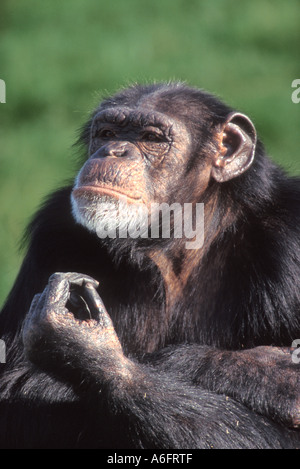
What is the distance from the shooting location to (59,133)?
39.1 ft

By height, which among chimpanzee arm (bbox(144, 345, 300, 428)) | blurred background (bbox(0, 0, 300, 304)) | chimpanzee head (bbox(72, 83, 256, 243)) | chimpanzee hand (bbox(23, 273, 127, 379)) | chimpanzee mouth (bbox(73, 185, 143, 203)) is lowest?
chimpanzee arm (bbox(144, 345, 300, 428))

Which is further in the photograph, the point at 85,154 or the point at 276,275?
the point at 85,154

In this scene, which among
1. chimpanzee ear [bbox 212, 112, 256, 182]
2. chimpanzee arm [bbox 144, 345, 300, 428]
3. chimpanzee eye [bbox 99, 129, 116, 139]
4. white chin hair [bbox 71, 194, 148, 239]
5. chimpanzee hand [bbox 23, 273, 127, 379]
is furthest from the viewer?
chimpanzee eye [bbox 99, 129, 116, 139]

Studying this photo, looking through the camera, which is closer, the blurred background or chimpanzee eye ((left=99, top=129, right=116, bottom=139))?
chimpanzee eye ((left=99, top=129, right=116, bottom=139))

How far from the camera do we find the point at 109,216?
214 inches

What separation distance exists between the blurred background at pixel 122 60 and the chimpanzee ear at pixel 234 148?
5.47 m

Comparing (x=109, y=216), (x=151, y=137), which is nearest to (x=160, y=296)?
(x=109, y=216)

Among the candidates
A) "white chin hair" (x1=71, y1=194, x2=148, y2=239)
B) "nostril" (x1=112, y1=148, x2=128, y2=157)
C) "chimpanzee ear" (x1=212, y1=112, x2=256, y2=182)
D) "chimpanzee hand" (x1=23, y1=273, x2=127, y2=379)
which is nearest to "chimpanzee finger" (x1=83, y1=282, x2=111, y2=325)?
"chimpanzee hand" (x1=23, y1=273, x2=127, y2=379)

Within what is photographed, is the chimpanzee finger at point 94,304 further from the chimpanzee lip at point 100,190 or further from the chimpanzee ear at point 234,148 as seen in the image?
the chimpanzee ear at point 234,148

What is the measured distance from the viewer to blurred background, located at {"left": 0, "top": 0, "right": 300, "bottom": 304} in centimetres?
1172

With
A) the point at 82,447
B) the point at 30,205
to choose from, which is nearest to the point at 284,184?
the point at 82,447

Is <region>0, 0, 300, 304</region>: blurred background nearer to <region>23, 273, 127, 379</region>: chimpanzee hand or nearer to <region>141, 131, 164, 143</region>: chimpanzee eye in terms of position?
<region>141, 131, 164, 143</region>: chimpanzee eye

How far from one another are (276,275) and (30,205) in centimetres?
591

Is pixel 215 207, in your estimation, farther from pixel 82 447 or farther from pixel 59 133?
pixel 59 133
